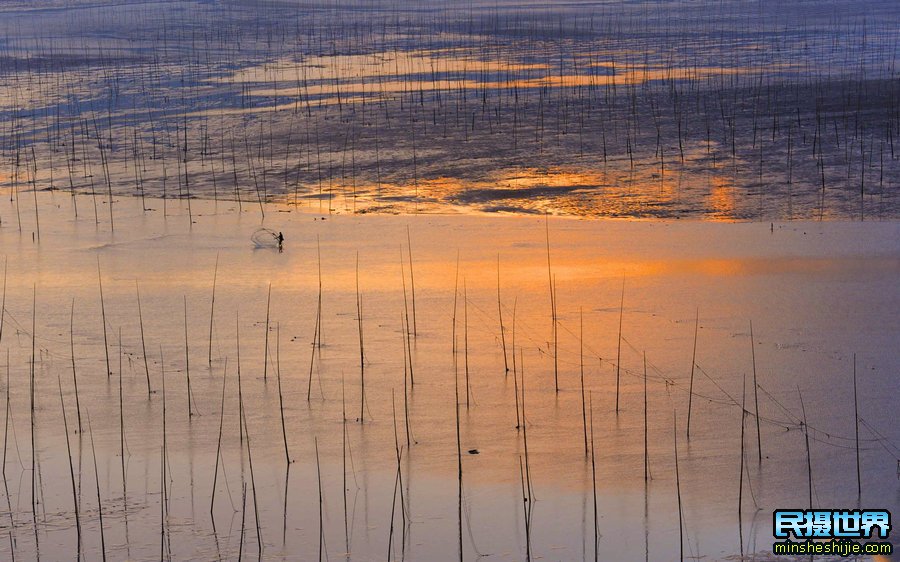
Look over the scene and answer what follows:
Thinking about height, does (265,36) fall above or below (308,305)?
above

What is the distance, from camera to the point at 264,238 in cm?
771

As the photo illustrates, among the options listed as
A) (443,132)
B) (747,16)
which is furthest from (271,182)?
(747,16)

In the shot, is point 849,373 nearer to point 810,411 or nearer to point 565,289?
point 810,411

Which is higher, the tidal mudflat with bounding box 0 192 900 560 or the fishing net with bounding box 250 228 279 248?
the fishing net with bounding box 250 228 279 248

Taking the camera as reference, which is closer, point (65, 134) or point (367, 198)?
point (367, 198)

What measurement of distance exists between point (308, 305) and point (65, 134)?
6.96 m

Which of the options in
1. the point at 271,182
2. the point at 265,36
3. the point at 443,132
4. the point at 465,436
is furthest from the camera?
the point at 265,36

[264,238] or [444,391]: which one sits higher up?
[264,238]

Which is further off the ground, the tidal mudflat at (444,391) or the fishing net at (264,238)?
the fishing net at (264,238)

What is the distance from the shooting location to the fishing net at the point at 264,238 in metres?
7.55

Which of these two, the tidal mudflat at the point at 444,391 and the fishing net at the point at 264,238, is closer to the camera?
the tidal mudflat at the point at 444,391

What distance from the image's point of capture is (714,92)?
13.0 meters

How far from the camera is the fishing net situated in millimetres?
7555

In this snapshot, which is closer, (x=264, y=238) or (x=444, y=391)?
(x=444, y=391)
